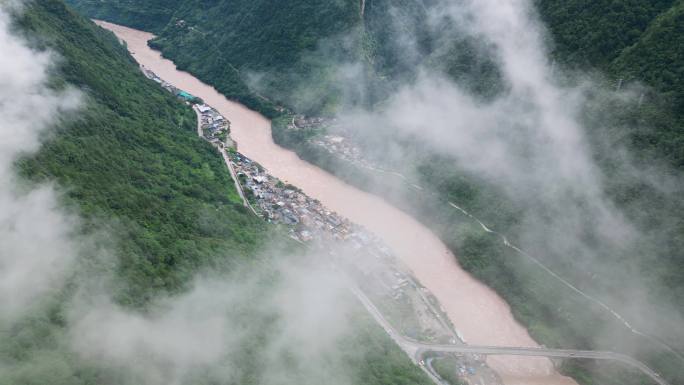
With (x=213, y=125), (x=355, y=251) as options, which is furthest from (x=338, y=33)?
(x=355, y=251)

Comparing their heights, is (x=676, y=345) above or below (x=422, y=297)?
above

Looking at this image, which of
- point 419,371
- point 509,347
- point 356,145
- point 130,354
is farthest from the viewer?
point 356,145

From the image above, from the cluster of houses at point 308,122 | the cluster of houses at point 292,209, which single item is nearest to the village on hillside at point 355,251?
the cluster of houses at point 292,209

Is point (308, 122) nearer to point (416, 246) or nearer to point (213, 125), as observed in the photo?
point (213, 125)

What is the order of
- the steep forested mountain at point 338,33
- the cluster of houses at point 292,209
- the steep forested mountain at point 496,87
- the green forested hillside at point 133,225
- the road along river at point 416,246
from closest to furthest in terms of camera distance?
1. the green forested hillside at point 133,225
2. the road along river at point 416,246
3. the steep forested mountain at point 496,87
4. the steep forested mountain at point 338,33
5. the cluster of houses at point 292,209

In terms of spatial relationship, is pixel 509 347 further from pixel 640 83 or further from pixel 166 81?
pixel 166 81

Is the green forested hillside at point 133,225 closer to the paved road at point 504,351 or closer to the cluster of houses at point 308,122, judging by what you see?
the paved road at point 504,351

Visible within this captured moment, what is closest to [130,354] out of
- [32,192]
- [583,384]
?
[32,192]

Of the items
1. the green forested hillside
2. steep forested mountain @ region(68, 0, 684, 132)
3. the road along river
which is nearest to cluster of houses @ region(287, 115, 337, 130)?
the road along river
